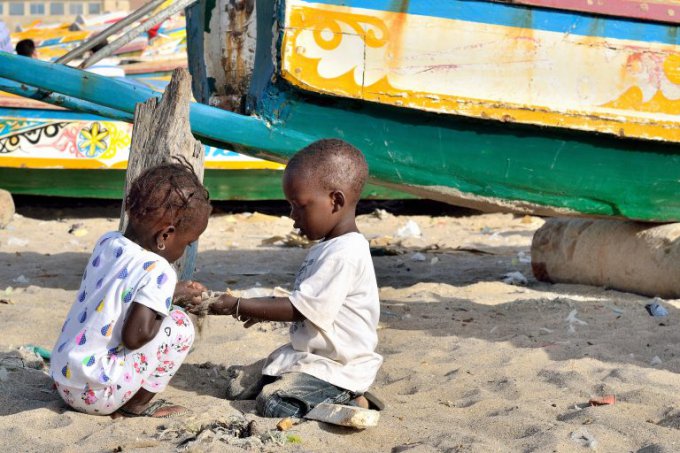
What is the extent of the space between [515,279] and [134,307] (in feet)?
11.3

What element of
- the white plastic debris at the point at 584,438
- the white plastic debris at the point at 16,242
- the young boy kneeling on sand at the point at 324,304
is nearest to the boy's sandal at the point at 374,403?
the young boy kneeling on sand at the point at 324,304

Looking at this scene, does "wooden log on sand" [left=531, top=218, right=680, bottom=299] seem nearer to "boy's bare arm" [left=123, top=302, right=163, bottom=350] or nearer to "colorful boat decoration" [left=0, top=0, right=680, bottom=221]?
"colorful boat decoration" [left=0, top=0, right=680, bottom=221]

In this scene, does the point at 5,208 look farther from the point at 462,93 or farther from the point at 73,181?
the point at 462,93

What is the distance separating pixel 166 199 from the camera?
2.99m

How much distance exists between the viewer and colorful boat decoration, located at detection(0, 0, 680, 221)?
490 centimetres

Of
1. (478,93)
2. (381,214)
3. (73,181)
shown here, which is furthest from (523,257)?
(73,181)

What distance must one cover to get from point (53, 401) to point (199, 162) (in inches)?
49.5

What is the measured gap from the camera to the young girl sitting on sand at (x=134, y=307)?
294cm

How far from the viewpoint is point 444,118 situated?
16.7 feet

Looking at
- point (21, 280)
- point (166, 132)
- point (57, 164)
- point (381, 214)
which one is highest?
point (166, 132)

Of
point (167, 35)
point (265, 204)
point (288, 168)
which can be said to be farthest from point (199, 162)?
point (167, 35)

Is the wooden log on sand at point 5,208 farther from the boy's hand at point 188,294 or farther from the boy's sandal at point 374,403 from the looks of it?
the boy's sandal at point 374,403

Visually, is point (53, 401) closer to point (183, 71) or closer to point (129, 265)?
point (129, 265)

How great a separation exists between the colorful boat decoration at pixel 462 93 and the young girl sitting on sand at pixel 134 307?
Answer: 1.94 metres
